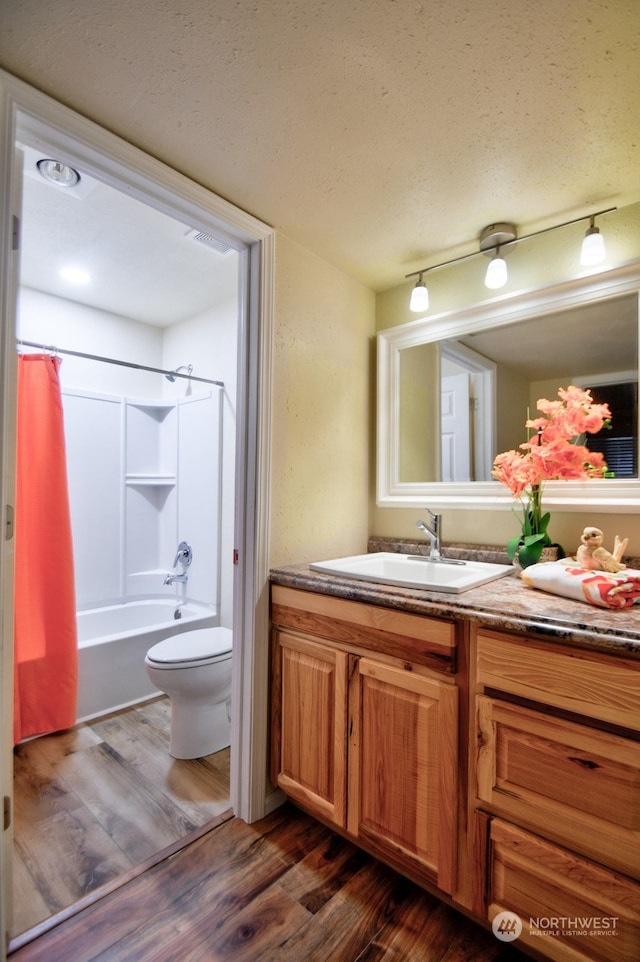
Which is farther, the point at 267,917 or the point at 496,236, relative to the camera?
the point at 496,236

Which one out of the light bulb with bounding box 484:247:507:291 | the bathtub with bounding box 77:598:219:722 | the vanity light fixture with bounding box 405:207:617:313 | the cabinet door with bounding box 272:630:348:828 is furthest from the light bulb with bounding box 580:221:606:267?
the bathtub with bounding box 77:598:219:722

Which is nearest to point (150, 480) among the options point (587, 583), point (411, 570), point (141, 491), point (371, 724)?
point (141, 491)

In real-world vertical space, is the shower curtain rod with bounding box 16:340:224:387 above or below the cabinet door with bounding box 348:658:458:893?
above

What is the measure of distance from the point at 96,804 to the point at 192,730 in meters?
0.42

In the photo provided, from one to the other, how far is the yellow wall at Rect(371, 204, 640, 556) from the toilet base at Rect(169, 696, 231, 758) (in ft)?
3.72

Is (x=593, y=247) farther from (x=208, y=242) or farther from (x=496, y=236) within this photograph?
(x=208, y=242)

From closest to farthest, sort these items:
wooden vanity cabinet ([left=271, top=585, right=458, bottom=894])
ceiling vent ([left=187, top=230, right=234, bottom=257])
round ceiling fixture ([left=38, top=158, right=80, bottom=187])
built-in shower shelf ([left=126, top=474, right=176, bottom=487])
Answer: wooden vanity cabinet ([left=271, top=585, right=458, bottom=894]), round ceiling fixture ([left=38, top=158, right=80, bottom=187]), ceiling vent ([left=187, top=230, right=234, bottom=257]), built-in shower shelf ([left=126, top=474, right=176, bottom=487])

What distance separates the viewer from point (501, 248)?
167 centimetres

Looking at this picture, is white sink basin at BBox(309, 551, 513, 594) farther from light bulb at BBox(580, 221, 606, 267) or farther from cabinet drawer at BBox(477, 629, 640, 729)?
light bulb at BBox(580, 221, 606, 267)

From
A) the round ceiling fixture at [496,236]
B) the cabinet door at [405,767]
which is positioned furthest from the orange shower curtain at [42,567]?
the round ceiling fixture at [496,236]

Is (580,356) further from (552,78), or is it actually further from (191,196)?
(191,196)

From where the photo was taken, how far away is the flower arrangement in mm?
1526

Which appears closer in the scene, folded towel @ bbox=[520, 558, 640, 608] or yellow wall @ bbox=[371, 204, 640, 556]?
folded towel @ bbox=[520, 558, 640, 608]

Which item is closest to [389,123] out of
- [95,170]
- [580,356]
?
[95,170]
